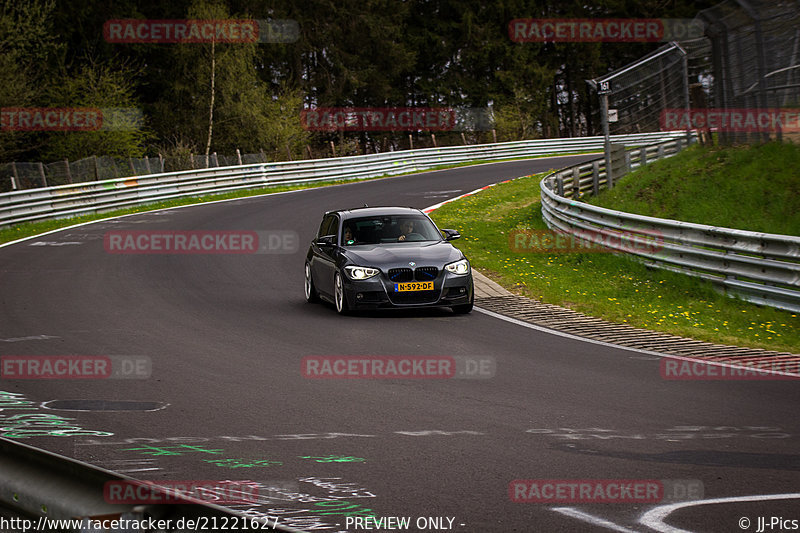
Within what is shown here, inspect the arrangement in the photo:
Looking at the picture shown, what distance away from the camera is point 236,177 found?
119 ft

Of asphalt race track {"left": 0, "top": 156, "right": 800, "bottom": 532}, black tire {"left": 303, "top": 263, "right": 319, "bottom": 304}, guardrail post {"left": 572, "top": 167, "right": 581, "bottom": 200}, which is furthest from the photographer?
guardrail post {"left": 572, "top": 167, "right": 581, "bottom": 200}

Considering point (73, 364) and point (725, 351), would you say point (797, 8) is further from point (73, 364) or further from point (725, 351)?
point (73, 364)

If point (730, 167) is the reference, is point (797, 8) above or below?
above

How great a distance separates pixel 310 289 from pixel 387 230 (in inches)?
59.3

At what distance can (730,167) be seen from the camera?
19594 millimetres

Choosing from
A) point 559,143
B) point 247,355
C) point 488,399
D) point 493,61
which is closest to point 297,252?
point 247,355

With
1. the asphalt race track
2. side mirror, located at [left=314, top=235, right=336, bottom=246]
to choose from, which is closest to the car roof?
side mirror, located at [left=314, top=235, right=336, bottom=246]

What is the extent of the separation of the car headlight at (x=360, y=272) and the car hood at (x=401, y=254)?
0.31 feet

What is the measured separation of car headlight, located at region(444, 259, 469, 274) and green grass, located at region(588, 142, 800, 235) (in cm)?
580

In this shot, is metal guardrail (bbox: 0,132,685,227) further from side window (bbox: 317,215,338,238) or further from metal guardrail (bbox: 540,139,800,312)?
metal guardrail (bbox: 540,139,800,312)

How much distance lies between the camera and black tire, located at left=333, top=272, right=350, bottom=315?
44.4 ft

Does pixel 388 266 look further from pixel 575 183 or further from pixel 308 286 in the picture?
pixel 575 183

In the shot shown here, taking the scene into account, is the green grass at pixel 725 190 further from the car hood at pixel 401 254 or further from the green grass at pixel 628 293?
the car hood at pixel 401 254

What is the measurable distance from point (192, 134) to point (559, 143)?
20344mm
